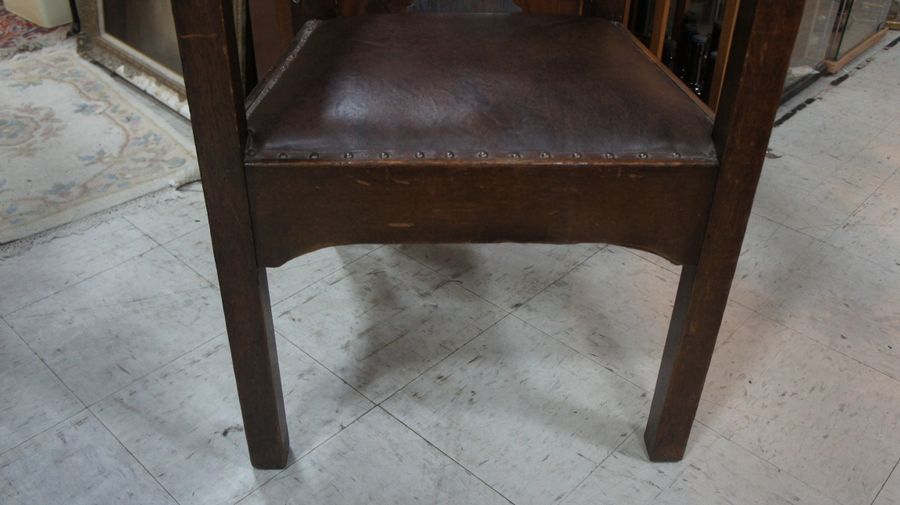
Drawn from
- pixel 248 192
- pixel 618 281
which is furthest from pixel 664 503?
pixel 248 192

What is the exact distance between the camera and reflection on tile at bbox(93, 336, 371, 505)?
1.00 m

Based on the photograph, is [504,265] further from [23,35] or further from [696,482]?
[23,35]

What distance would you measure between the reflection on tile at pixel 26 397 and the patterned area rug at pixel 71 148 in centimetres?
36

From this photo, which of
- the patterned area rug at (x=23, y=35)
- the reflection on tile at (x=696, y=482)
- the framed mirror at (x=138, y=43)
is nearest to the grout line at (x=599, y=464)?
the reflection on tile at (x=696, y=482)

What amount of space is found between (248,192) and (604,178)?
0.35 meters

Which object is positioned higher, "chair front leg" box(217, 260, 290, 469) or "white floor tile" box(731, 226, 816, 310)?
"chair front leg" box(217, 260, 290, 469)

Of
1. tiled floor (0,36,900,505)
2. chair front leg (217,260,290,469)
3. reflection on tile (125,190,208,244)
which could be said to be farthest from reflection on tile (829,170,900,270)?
reflection on tile (125,190,208,244)

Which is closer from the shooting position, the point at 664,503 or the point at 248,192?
the point at 248,192

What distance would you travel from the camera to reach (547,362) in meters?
1.19

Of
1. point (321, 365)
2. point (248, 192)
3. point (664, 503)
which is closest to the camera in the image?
point (248, 192)

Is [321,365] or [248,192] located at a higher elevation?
[248,192]

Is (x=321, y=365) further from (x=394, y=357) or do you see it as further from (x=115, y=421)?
(x=115, y=421)

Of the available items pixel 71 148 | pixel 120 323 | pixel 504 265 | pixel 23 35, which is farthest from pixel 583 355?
pixel 23 35

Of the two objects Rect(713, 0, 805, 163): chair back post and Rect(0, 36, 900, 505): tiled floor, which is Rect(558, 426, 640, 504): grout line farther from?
Rect(713, 0, 805, 163): chair back post
